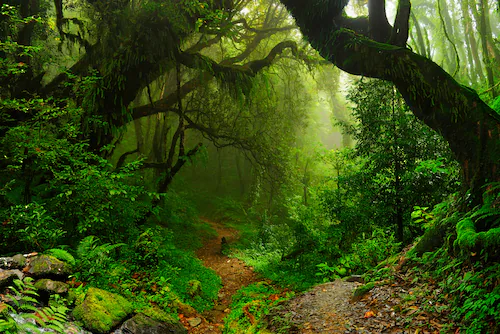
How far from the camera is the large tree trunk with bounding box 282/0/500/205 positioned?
14.4ft

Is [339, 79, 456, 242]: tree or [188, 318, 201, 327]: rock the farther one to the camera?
Result: [339, 79, 456, 242]: tree

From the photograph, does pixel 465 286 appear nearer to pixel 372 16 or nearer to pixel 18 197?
pixel 372 16

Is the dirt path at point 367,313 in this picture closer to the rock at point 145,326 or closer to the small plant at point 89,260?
the rock at point 145,326

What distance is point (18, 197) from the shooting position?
587 cm

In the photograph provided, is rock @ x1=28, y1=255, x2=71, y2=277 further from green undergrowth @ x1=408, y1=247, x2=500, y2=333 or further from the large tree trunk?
the large tree trunk

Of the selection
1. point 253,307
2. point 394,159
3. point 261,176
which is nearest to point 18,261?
point 253,307

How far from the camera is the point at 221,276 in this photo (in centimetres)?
920

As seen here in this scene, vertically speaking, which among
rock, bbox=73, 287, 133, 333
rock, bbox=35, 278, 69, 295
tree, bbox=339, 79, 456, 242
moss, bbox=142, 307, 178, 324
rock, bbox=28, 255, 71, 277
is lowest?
moss, bbox=142, 307, 178, 324

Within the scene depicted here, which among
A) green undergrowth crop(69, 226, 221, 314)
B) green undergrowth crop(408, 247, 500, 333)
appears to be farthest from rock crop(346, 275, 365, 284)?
green undergrowth crop(69, 226, 221, 314)

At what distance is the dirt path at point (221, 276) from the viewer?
577cm

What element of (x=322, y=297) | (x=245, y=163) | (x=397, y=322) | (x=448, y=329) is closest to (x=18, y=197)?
(x=322, y=297)

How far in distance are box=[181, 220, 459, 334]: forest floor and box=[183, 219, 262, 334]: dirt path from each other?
22 millimetres

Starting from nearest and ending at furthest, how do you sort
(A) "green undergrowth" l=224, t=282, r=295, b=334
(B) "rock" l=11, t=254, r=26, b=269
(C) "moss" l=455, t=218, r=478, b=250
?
1. (C) "moss" l=455, t=218, r=478, b=250
2. (B) "rock" l=11, t=254, r=26, b=269
3. (A) "green undergrowth" l=224, t=282, r=295, b=334

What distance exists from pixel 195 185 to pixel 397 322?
799 inches
